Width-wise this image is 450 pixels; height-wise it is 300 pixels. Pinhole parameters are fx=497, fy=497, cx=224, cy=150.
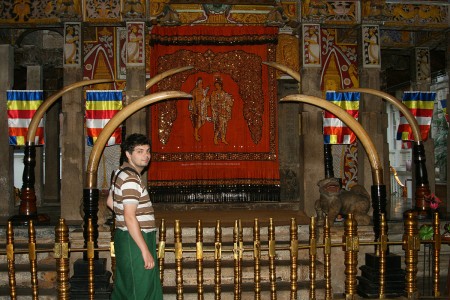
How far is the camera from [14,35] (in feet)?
40.3

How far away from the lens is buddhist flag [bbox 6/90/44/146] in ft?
34.6

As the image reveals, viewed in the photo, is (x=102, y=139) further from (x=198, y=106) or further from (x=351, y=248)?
(x=198, y=106)

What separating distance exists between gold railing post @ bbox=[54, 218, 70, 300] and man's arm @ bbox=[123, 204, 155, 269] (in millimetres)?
1434

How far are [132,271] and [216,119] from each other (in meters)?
8.59

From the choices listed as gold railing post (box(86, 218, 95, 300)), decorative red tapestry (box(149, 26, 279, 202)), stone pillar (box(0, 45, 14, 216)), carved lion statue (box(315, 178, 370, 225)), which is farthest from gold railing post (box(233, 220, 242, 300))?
stone pillar (box(0, 45, 14, 216))

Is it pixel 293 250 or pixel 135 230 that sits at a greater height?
pixel 135 230

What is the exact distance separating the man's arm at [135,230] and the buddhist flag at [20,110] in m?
7.23

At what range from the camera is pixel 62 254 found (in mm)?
5297

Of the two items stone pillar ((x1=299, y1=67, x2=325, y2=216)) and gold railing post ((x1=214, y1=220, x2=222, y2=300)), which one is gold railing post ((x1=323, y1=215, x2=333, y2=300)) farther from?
stone pillar ((x1=299, y1=67, x2=325, y2=216))

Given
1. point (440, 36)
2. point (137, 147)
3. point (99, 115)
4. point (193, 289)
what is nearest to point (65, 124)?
point (99, 115)

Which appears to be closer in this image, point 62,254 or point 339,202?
point 62,254

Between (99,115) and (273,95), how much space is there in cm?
450

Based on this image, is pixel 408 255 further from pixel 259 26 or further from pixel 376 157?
pixel 259 26

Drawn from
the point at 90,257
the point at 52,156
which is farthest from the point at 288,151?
the point at 90,257
